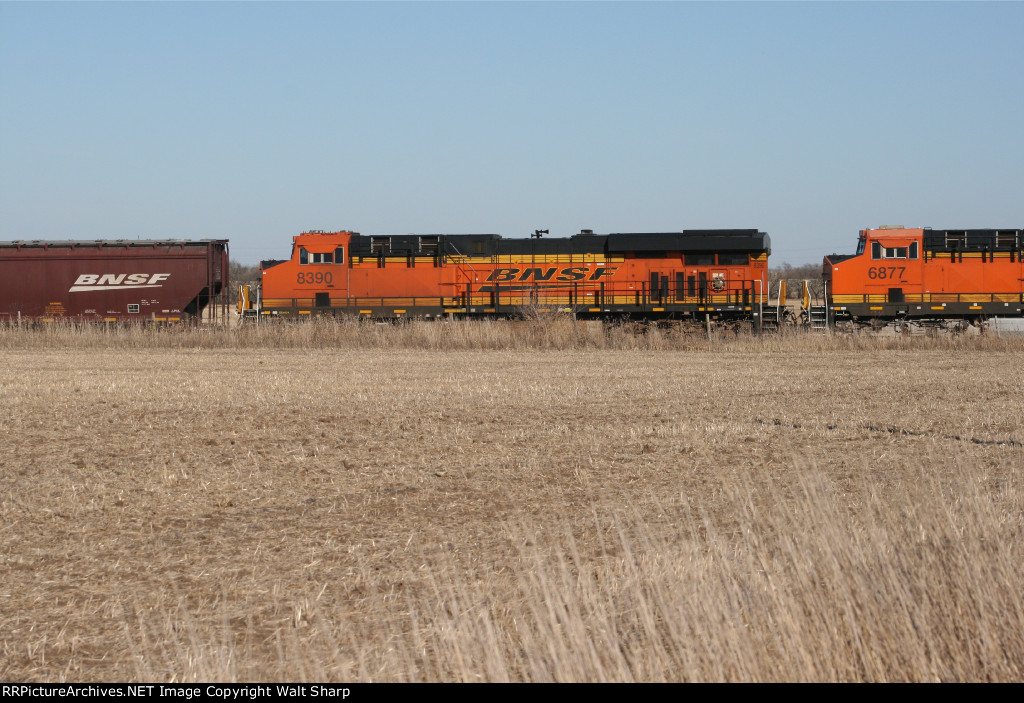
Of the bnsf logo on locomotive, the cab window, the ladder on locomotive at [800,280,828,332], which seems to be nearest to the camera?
the cab window

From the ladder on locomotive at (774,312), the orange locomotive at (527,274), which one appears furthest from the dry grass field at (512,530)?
the orange locomotive at (527,274)

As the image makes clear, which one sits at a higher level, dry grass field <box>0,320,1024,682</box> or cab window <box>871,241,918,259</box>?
cab window <box>871,241,918,259</box>

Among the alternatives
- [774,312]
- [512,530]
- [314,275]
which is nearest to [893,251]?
[774,312]

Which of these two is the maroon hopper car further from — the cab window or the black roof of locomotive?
the cab window

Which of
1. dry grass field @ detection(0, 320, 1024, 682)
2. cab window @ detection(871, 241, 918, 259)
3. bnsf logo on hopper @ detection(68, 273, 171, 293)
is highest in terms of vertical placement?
cab window @ detection(871, 241, 918, 259)

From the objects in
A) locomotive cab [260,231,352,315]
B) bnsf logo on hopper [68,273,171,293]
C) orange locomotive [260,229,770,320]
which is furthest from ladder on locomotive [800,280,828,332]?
bnsf logo on hopper [68,273,171,293]

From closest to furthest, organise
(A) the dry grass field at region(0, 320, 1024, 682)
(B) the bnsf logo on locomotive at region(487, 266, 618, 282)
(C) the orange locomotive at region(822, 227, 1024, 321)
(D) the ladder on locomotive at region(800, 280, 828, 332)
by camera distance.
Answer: (A) the dry grass field at region(0, 320, 1024, 682)
(C) the orange locomotive at region(822, 227, 1024, 321)
(B) the bnsf logo on locomotive at region(487, 266, 618, 282)
(D) the ladder on locomotive at region(800, 280, 828, 332)

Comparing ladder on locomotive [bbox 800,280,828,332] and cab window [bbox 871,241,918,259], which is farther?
ladder on locomotive [bbox 800,280,828,332]

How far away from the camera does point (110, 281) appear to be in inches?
1192

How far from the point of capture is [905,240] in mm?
29859

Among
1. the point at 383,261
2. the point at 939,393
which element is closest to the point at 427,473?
the point at 939,393

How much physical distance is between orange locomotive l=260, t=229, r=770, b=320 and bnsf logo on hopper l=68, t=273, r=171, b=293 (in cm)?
338

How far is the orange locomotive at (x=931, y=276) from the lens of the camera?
2942 centimetres

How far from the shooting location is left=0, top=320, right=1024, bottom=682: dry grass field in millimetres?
3662
